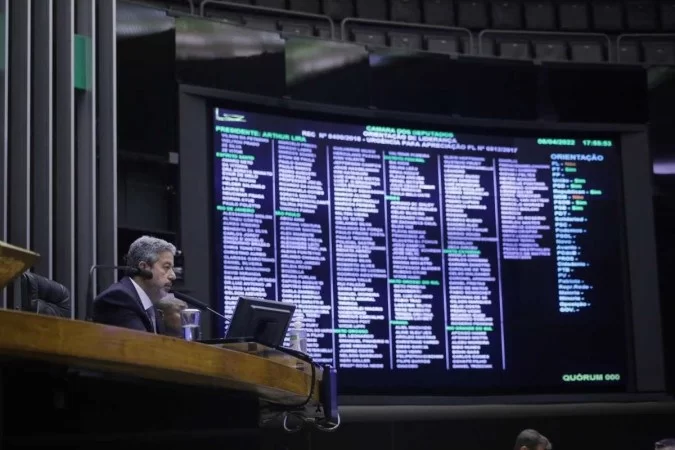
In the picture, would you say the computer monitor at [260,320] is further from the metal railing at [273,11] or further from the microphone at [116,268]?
the metal railing at [273,11]

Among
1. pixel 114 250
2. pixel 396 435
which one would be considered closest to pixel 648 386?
pixel 396 435

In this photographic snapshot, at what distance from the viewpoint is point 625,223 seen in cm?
574

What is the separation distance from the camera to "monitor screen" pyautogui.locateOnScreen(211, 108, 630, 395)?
5.04 metres

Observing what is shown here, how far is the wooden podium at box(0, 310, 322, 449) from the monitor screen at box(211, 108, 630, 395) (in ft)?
8.47

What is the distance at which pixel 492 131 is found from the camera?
563 centimetres

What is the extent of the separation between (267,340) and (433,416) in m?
2.22

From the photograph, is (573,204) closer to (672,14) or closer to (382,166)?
(382,166)

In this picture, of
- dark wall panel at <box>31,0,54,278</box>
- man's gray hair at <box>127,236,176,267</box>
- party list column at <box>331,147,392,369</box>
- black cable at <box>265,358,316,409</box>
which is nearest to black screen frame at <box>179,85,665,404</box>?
party list column at <box>331,147,392,369</box>

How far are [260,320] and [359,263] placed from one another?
202 cm

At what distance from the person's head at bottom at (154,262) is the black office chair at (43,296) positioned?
286mm

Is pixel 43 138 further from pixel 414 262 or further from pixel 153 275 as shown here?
pixel 414 262

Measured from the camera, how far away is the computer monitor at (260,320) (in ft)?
10.5

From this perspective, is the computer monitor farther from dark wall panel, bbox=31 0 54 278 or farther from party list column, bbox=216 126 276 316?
party list column, bbox=216 126 276 316

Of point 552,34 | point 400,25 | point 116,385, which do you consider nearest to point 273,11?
point 400,25
